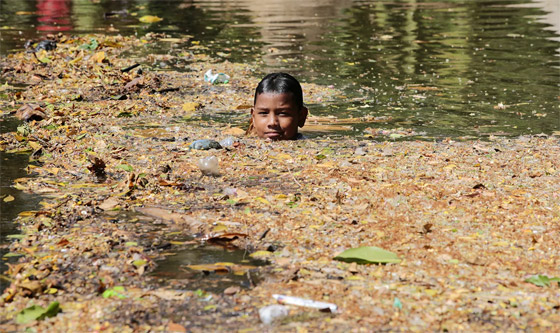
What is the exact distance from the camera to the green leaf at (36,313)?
3.44 meters

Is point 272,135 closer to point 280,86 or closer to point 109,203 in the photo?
point 280,86

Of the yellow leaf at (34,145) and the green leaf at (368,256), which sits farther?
the yellow leaf at (34,145)

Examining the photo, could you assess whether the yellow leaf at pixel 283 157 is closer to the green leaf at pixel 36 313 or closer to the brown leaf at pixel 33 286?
the brown leaf at pixel 33 286

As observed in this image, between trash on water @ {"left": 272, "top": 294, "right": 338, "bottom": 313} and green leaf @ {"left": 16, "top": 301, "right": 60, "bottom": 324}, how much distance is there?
1004mm

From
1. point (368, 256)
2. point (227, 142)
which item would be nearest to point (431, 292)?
point (368, 256)

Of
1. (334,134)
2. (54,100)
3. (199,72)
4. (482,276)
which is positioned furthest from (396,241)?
(199,72)

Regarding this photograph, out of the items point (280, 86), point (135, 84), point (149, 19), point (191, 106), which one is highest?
point (280, 86)

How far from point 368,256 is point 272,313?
798 mm

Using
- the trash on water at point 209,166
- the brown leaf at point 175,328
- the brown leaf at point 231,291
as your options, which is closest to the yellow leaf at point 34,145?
the trash on water at point 209,166

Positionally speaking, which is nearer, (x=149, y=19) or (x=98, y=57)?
(x=98, y=57)

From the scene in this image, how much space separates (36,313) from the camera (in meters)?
3.47

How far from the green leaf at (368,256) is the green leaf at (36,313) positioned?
1.45 m

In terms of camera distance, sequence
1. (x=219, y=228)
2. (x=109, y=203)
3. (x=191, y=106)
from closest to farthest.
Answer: (x=219, y=228)
(x=109, y=203)
(x=191, y=106)

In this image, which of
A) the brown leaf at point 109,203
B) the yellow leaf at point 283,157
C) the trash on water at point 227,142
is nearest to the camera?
the brown leaf at point 109,203
